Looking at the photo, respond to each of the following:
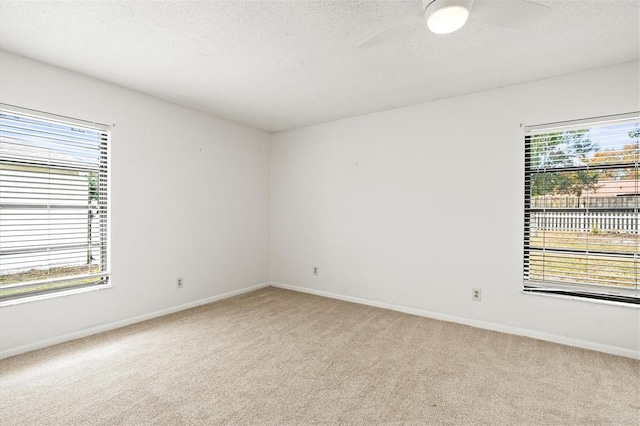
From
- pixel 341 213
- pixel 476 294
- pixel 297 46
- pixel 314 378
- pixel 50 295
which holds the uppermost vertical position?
pixel 297 46

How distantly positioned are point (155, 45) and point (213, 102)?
1276 millimetres

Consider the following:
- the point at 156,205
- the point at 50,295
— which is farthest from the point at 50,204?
the point at 156,205

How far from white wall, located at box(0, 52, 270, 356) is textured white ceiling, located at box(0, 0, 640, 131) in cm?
27

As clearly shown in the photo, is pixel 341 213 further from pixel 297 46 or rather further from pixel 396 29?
pixel 396 29

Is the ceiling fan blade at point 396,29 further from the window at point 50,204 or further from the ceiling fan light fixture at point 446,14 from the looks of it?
the window at point 50,204

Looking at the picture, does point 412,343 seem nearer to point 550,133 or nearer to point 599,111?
point 550,133

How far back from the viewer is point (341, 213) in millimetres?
4324

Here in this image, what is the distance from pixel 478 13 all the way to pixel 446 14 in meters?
0.23

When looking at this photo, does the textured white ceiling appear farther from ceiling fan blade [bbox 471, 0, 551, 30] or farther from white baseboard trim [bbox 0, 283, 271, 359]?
white baseboard trim [bbox 0, 283, 271, 359]

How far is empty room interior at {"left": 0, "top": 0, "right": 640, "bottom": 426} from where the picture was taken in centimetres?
201

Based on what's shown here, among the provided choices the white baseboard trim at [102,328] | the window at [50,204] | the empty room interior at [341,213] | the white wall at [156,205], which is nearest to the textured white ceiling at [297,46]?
the empty room interior at [341,213]

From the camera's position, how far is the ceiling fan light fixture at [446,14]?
5.09ft

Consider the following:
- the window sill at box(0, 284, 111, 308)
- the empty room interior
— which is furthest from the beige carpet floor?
the window sill at box(0, 284, 111, 308)

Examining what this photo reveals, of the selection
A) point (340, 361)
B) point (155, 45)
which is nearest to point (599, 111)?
point (340, 361)
